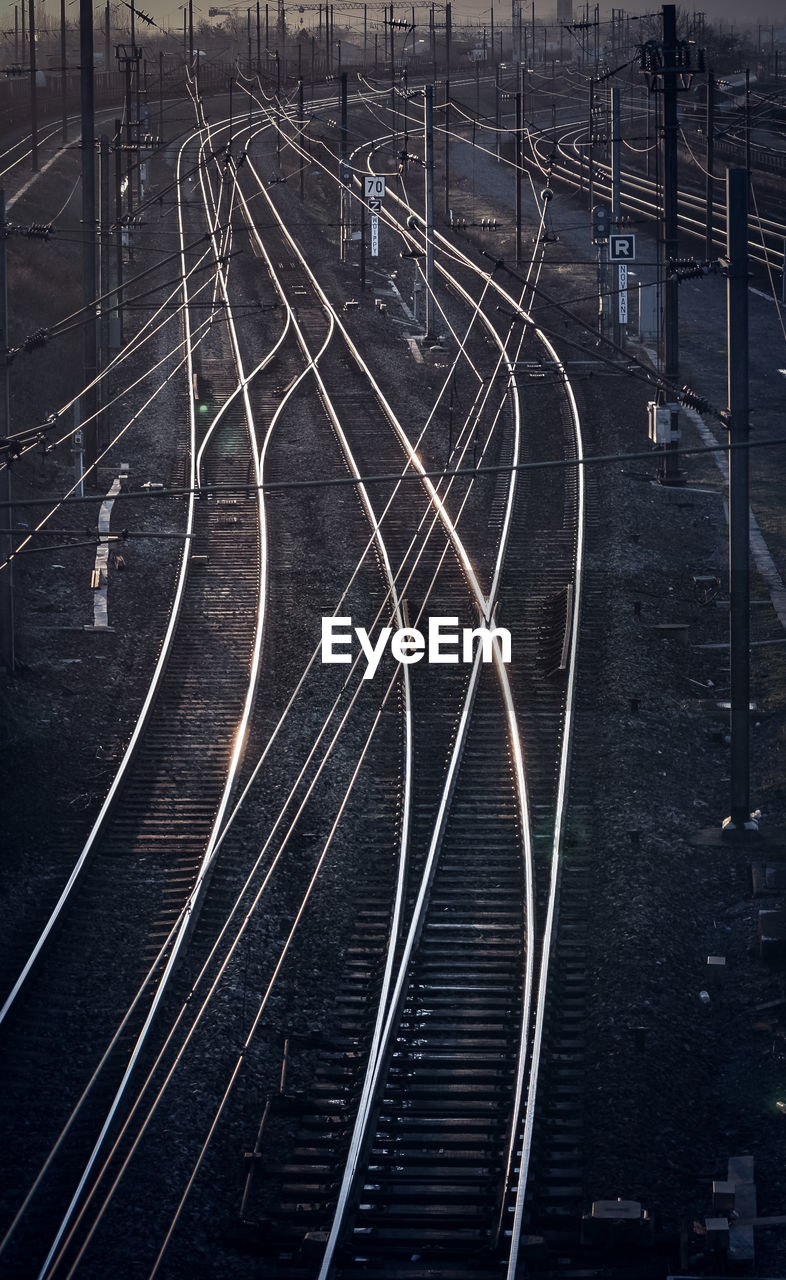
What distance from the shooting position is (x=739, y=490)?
12.5 meters

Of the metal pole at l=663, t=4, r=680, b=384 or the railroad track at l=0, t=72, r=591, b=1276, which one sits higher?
the metal pole at l=663, t=4, r=680, b=384


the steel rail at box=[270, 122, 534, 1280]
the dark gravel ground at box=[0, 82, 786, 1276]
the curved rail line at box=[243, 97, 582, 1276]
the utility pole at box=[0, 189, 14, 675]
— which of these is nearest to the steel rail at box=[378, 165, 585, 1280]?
the curved rail line at box=[243, 97, 582, 1276]

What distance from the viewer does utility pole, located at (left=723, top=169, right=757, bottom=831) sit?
466 inches

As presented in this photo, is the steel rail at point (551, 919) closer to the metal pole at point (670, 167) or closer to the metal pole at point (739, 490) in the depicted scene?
the metal pole at point (739, 490)

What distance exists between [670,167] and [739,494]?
907cm

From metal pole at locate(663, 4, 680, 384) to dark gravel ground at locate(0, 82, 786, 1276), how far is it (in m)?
2.05

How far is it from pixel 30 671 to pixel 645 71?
12080mm

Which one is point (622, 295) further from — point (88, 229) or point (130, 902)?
point (130, 902)

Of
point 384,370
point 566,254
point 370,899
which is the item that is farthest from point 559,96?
point 370,899

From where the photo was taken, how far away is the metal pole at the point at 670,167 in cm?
1902

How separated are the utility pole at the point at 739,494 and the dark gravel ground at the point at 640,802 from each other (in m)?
0.56

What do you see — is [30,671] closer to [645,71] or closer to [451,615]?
[451,615]

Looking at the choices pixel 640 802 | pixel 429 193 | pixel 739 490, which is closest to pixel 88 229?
pixel 429 193

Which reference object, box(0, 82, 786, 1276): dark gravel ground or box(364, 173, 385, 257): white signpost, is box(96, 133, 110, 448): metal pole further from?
box(364, 173, 385, 257): white signpost
